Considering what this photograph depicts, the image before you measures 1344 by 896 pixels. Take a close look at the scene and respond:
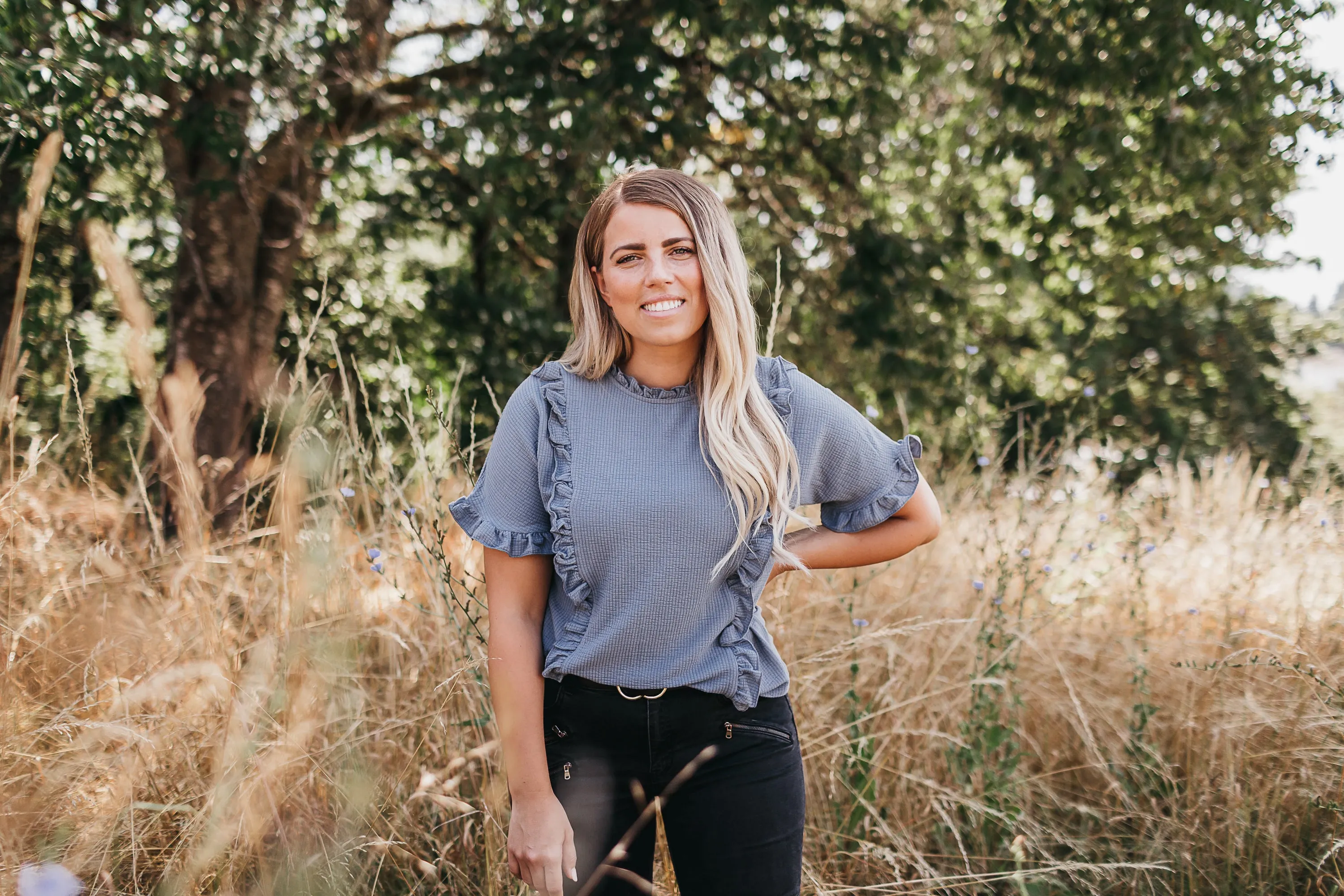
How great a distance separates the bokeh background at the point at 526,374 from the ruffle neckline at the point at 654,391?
0.44 m

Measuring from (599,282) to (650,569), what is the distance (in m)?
0.52

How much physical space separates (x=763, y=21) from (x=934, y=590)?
294 cm

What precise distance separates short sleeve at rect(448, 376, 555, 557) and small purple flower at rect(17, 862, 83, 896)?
2.47 feet

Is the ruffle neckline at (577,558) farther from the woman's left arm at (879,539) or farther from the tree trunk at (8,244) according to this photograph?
the tree trunk at (8,244)

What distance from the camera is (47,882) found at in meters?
1.42

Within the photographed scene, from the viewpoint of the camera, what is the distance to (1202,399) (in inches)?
412

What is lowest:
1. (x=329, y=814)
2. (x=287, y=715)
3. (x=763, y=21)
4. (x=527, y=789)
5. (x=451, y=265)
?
(x=329, y=814)

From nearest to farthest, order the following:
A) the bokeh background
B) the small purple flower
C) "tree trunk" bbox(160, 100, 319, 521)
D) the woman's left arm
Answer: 1. the small purple flower
2. the woman's left arm
3. the bokeh background
4. "tree trunk" bbox(160, 100, 319, 521)

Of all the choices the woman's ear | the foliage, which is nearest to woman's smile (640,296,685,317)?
the woman's ear

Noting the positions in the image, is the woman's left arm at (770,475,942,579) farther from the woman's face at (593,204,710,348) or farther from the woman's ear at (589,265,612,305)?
the woman's ear at (589,265,612,305)

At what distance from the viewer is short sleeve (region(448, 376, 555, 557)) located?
1.46 metres

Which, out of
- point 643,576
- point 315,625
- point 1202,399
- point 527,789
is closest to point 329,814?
point 315,625

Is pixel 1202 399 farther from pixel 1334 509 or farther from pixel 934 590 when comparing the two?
pixel 934 590

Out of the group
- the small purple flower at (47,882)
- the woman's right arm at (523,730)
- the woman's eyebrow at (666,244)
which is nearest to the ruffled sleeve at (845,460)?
the woman's eyebrow at (666,244)
